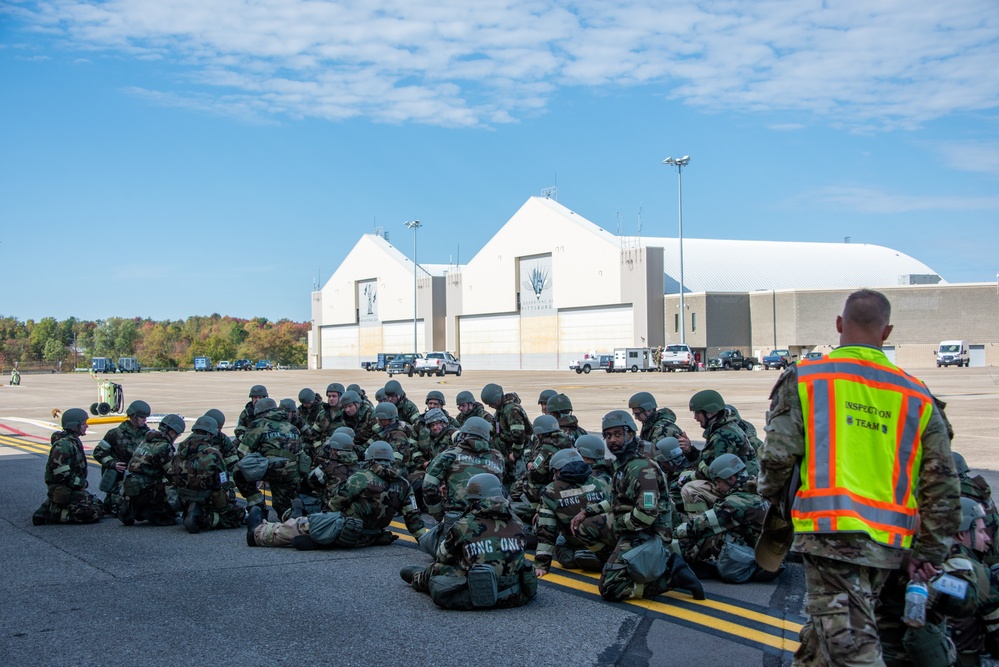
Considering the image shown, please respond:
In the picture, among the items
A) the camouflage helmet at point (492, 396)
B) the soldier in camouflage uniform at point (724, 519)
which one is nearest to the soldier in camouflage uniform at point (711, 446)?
the soldier in camouflage uniform at point (724, 519)

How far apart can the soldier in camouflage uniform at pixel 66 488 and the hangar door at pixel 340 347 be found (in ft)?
272

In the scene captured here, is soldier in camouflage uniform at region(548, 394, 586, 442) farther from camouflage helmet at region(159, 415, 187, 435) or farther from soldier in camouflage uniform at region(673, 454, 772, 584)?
camouflage helmet at region(159, 415, 187, 435)

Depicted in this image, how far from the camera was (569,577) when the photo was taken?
7.42 meters

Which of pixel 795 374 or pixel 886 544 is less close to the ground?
pixel 795 374

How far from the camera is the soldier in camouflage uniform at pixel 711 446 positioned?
7684 millimetres

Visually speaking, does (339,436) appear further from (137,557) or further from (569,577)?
(569,577)

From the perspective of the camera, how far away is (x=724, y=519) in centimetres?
736

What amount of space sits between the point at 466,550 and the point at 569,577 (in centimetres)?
140

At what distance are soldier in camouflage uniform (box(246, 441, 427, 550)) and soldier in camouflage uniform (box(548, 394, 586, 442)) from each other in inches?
91.5

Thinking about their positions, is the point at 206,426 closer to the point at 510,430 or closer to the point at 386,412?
the point at 386,412

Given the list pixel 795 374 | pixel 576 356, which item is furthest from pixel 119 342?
pixel 795 374

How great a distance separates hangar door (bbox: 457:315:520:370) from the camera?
75.8 m

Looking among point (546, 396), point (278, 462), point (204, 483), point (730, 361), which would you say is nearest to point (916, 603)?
point (546, 396)

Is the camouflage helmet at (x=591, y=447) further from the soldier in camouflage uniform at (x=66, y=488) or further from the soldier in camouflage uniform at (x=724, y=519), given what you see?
the soldier in camouflage uniform at (x=66, y=488)
